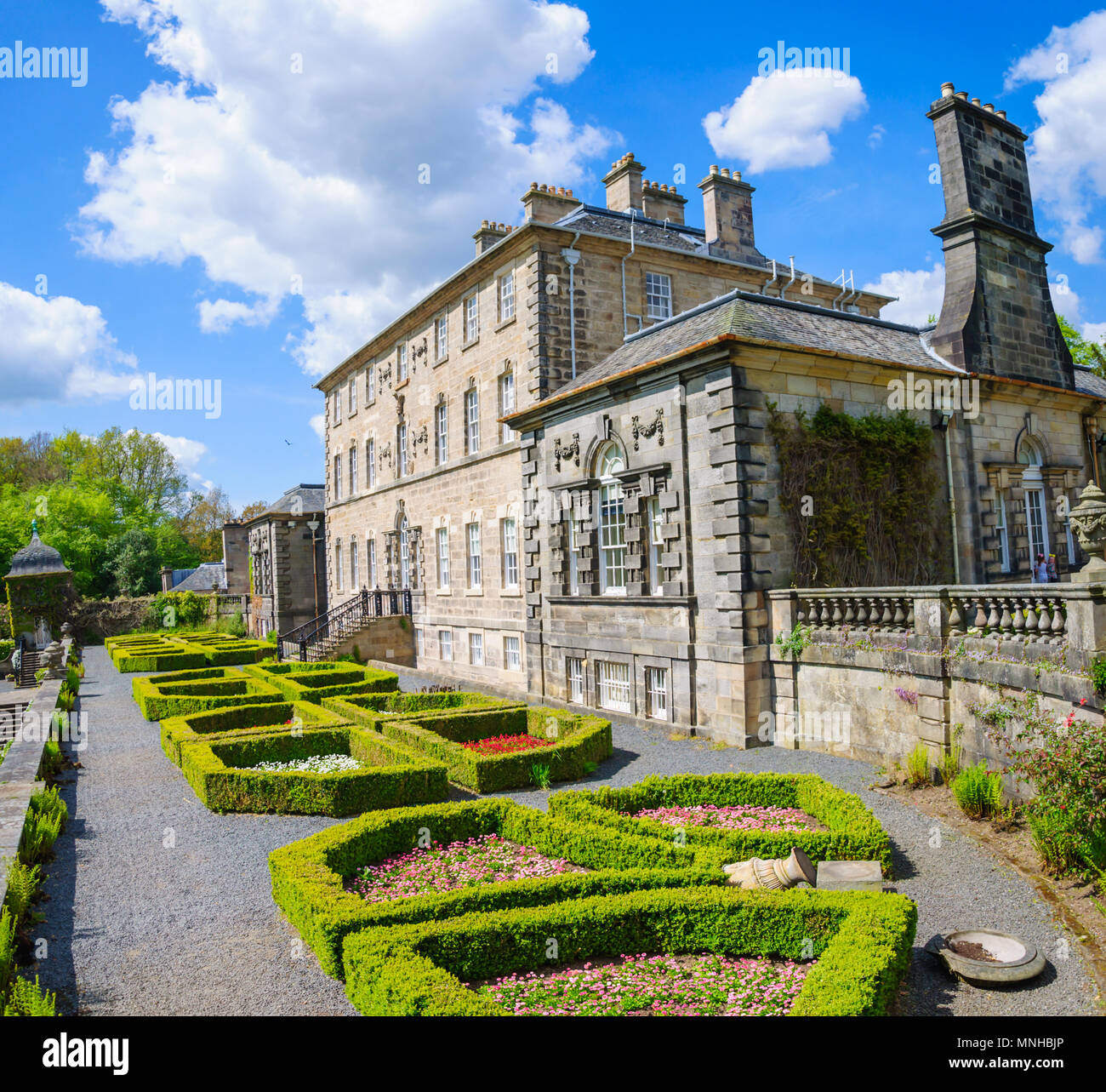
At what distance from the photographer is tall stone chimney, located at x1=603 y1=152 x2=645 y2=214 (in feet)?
81.7

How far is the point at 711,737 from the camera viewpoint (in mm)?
14125

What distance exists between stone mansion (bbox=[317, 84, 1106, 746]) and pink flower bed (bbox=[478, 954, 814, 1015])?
7.42 metres

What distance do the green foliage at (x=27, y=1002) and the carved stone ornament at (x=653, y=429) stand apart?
473 inches

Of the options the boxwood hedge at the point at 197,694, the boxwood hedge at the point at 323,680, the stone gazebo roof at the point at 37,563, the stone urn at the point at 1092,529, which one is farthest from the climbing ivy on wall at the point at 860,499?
the stone gazebo roof at the point at 37,563

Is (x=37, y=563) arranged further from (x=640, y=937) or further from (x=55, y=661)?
(x=640, y=937)

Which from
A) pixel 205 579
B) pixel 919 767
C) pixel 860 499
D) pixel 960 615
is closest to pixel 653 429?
pixel 860 499

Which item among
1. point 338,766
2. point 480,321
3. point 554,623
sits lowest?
point 338,766

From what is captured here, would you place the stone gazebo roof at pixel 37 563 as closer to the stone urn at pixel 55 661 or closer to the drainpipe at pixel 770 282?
the stone urn at pixel 55 661

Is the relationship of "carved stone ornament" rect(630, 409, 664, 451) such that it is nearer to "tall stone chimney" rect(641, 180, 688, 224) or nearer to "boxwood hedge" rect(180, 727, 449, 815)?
"boxwood hedge" rect(180, 727, 449, 815)

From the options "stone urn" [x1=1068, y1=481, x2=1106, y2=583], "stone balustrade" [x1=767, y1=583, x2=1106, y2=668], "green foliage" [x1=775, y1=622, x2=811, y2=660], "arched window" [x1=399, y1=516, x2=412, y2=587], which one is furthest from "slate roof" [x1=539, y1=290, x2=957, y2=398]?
"arched window" [x1=399, y1=516, x2=412, y2=587]

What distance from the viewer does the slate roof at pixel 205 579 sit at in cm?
5634
